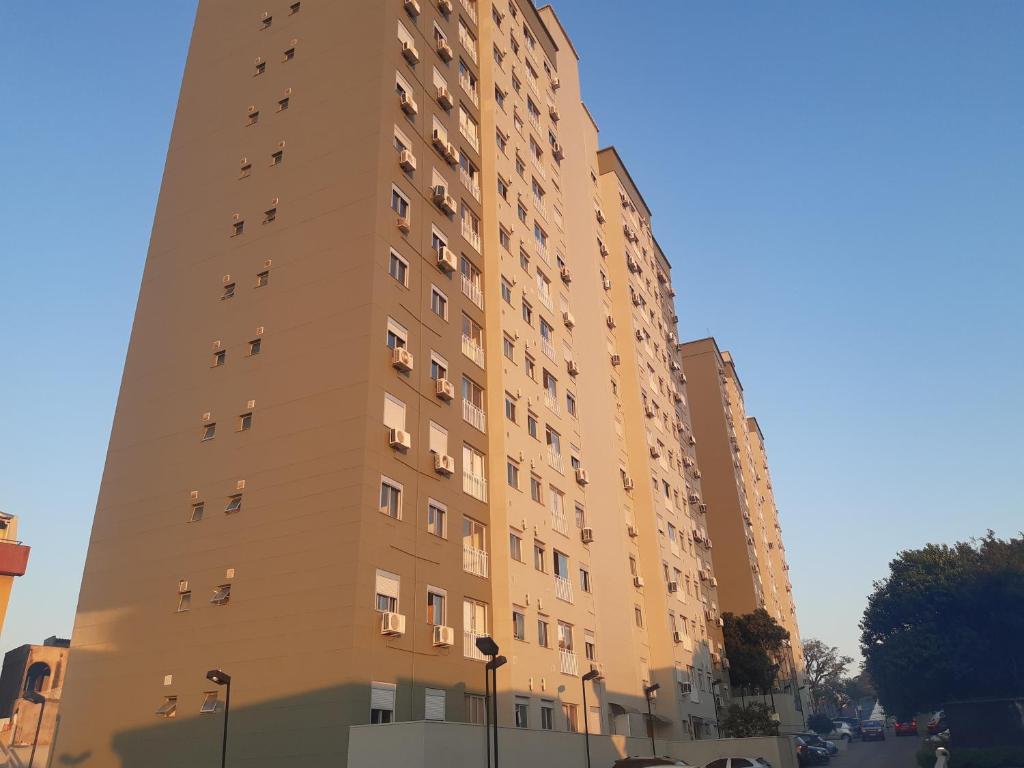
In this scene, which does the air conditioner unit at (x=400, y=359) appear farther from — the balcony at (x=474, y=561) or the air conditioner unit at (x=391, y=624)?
the air conditioner unit at (x=391, y=624)

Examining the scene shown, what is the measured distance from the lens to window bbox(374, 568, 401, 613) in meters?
24.6

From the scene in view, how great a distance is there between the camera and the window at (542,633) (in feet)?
106

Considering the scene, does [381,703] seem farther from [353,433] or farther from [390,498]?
[353,433]

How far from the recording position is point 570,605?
35.6m

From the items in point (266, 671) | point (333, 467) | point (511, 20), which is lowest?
point (266, 671)

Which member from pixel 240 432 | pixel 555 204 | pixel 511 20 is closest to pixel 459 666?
pixel 240 432

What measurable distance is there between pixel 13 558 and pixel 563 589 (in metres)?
38.7

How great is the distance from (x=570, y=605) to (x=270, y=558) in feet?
48.9

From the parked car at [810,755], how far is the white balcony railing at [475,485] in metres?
36.7

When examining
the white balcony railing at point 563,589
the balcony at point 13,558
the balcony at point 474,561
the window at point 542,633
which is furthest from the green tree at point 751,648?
the balcony at point 13,558

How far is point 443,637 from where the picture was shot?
2638 cm

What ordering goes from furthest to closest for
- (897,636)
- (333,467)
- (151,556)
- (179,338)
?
(897,636), (179,338), (151,556), (333,467)

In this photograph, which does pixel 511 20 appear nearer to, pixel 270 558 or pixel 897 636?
pixel 270 558

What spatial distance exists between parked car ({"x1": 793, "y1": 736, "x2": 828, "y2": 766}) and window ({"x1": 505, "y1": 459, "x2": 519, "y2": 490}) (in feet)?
115
